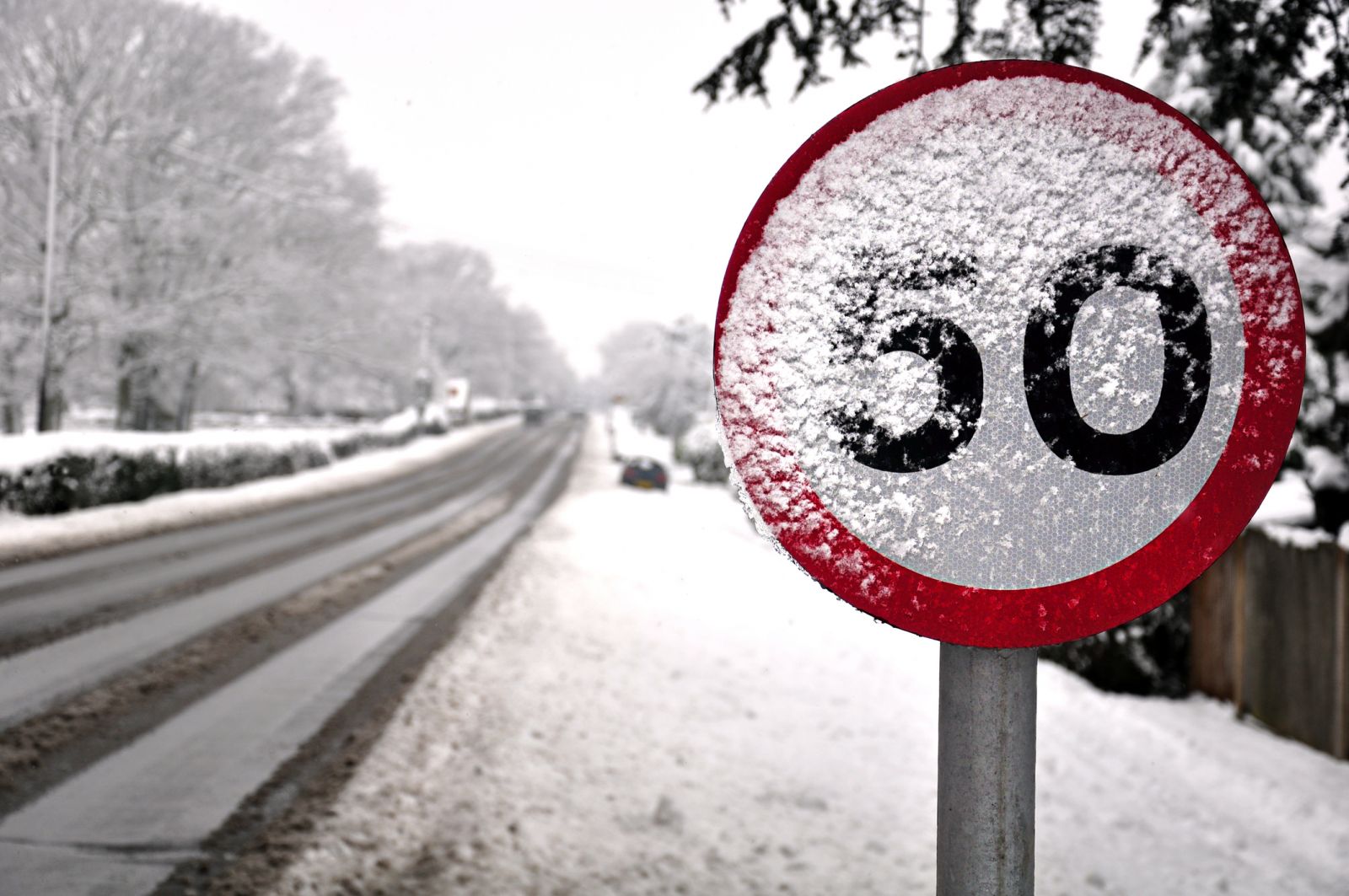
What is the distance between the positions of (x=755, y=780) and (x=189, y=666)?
4.26 metres

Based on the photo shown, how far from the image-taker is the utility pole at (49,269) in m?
14.1

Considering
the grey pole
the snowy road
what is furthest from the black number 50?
the snowy road

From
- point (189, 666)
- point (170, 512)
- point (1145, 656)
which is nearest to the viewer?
point (189, 666)

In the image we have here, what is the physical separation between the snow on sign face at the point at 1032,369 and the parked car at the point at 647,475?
20.6 m

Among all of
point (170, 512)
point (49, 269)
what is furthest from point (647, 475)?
point (49, 269)

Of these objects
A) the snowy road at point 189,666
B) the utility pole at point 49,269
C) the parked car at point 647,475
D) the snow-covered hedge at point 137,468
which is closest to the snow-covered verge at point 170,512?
the snow-covered hedge at point 137,468

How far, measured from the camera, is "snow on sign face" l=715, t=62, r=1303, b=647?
78 cm

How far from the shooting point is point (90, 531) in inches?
432

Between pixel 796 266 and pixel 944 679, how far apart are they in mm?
478

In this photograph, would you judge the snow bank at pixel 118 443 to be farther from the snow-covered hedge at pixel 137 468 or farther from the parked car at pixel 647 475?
the parked car at pixel 647 475

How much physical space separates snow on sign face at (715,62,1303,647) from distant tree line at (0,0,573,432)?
59.1ft

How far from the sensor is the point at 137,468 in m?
13.7

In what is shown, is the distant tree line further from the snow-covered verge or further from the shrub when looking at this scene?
the shrub

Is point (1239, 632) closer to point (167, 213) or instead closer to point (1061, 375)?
point (1061, 375)
